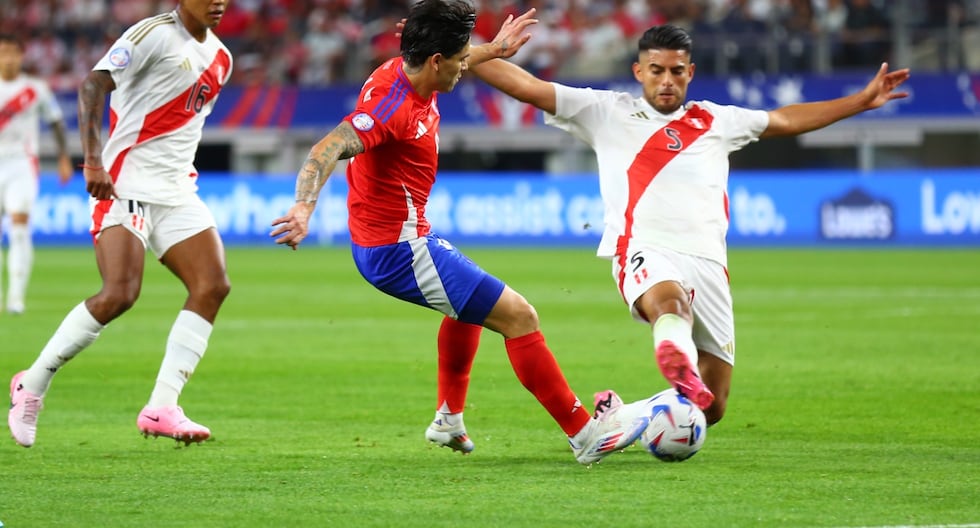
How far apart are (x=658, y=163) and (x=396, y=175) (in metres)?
1.26

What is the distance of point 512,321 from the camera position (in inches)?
271

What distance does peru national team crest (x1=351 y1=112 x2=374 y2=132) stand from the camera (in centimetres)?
633

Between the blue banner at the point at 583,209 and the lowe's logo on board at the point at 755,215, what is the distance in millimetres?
17

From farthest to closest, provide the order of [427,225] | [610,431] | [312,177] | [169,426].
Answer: [169,426], [427,225], [610,431], [312,177]

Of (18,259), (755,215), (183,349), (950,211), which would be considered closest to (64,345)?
(183,349)

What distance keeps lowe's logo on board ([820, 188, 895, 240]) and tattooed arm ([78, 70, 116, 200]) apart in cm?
2079

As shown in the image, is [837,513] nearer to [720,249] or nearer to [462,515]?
[462,515]

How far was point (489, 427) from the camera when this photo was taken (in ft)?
27.4

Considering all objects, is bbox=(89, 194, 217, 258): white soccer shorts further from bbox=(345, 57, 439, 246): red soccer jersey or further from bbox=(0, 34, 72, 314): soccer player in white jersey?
bbox=(0, 34, 72, 314): soccer player in white jersey

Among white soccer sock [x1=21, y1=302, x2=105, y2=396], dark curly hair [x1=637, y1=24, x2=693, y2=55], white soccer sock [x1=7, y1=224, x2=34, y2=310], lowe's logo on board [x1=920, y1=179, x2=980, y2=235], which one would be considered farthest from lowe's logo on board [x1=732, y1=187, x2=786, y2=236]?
white soccer sock [x1=21, y1=302, x2=105, y2=396]

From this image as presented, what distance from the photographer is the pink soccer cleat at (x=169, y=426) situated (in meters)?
7.24

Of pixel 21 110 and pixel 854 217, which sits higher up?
pixel 21 110

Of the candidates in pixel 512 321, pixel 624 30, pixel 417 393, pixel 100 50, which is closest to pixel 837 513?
pixel 512 321

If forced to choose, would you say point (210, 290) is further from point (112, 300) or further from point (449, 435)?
point (449, 435)
